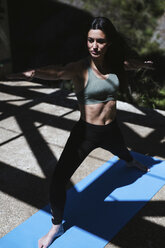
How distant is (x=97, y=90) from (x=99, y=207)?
1195 mm

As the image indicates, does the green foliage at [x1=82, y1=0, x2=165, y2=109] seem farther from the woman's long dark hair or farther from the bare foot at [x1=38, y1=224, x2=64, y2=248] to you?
the bare foot at [x1=38, y1=224, x2=64, y2=248]

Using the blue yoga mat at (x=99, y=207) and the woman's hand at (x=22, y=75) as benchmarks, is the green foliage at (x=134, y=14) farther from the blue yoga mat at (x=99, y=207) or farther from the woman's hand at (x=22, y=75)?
the woman's hand at (x=22, y=75)

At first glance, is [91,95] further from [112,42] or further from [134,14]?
[134,14]

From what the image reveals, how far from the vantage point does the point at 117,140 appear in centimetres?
259

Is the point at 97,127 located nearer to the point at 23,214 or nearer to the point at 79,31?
the point at 23,214

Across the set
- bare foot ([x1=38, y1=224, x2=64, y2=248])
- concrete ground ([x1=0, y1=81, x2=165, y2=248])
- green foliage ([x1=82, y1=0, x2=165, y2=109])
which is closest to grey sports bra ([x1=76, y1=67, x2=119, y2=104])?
bare foot ([x1=38, y1=224, x2=64, y2=248])

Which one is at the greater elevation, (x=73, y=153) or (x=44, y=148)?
(x=73, y=153)

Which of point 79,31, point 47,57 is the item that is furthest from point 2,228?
point 79,31

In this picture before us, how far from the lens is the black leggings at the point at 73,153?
2156 millimetres

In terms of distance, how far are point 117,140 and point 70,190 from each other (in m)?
0.79

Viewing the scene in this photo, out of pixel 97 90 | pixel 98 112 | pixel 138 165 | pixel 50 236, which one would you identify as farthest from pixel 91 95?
pixel 138 165

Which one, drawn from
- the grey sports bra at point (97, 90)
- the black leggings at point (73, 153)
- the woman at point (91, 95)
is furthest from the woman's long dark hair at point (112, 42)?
the black leggings at point (73, 153)

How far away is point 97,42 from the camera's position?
6.70 ft

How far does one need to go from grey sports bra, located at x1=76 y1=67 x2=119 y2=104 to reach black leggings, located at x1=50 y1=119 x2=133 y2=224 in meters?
0.22
